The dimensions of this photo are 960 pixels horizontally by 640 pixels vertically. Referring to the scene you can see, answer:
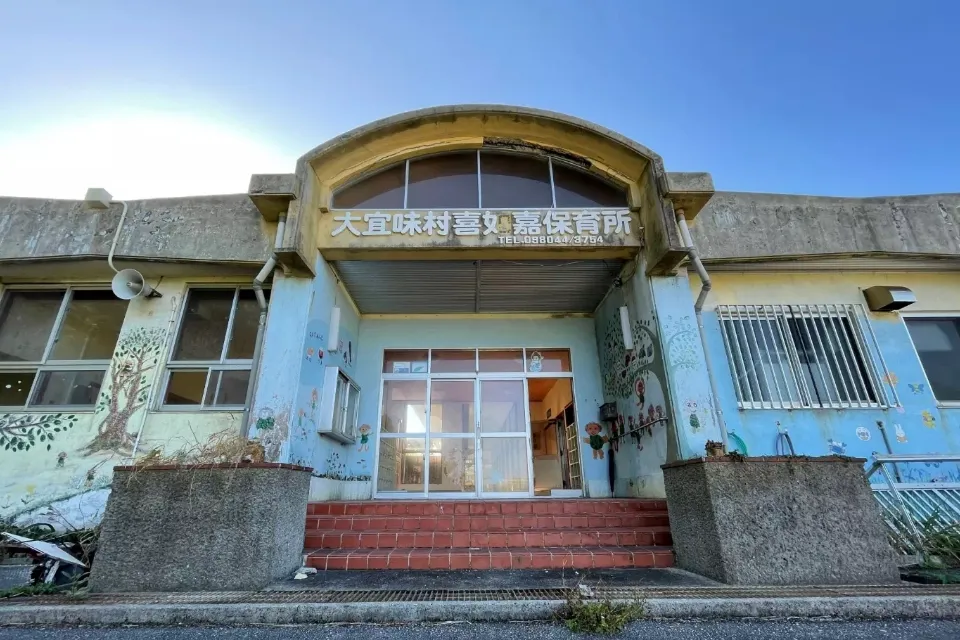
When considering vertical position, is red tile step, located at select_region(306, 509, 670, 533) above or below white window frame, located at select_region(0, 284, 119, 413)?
below

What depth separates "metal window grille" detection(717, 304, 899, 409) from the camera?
580 centimetres

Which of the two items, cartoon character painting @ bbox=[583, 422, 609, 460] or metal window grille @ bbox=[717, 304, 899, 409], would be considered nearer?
metal window grille @ bbox=[717, 304, 899, 409]

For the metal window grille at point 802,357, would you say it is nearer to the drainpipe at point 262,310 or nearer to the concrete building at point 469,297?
the concrete building at point 469,297

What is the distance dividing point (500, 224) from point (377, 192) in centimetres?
191

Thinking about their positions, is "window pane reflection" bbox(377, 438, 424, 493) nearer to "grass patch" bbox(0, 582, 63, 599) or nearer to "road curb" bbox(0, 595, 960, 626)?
"grass patch" bbox(0, 582, 63, 599)

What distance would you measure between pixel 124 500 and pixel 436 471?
4215 mm

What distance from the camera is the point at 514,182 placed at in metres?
6.27

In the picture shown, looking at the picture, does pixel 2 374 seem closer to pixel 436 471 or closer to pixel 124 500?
pixel 124 500

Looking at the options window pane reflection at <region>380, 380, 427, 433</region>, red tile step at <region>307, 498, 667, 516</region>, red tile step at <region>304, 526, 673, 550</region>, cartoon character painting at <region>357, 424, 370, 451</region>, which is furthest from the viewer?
window pane reflection at <region>380, 380, 427, 433</region>

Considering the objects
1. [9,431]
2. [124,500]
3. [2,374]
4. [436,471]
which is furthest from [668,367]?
[2,374]

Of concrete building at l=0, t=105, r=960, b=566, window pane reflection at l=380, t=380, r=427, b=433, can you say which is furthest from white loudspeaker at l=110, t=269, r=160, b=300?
window pane reflection at l=380, t=380, r=427, b=433

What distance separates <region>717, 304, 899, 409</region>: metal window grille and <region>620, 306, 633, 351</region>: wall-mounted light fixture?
4.39 feet

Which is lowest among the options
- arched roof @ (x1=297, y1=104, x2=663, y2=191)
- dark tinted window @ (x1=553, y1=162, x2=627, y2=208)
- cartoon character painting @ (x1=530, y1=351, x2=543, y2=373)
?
cartoon character painting @ (x1=530, y1=351, x2=543, y2=373)

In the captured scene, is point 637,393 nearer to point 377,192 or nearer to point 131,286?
point 377,192
